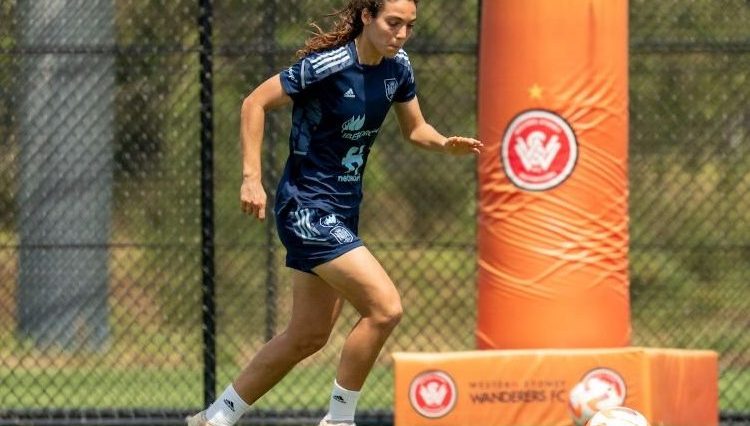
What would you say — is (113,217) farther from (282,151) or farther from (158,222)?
(282,151)

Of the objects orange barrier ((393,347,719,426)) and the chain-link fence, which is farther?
the chain-link fence

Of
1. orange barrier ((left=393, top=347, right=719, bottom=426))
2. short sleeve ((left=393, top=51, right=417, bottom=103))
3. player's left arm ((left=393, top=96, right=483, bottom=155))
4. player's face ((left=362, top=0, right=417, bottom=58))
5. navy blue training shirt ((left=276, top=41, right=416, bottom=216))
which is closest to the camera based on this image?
player's face ((left=362, top=0, right=417, bottom=58))

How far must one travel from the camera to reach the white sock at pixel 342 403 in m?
5.99

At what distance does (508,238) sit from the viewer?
23.5ft

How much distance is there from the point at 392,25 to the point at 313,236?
852 millimetres

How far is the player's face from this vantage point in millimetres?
5766

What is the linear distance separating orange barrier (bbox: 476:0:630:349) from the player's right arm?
155 centimetres

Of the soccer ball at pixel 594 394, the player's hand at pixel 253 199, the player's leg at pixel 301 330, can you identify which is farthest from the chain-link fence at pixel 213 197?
the player's hand at pixel 253 199

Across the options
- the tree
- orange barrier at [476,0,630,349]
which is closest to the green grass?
the tree

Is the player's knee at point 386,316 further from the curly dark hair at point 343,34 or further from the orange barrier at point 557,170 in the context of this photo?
the orange barrier at point 557,170

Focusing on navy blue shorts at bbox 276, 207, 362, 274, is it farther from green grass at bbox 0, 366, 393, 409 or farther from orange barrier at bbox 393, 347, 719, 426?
green grass at bbox 0, 366, 393, 409

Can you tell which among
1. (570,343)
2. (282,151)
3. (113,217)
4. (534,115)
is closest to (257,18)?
(282,151)

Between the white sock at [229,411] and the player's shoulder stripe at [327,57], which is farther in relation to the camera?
the white sock at [229,411]

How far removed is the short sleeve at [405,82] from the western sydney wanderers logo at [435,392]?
4.80 feet
